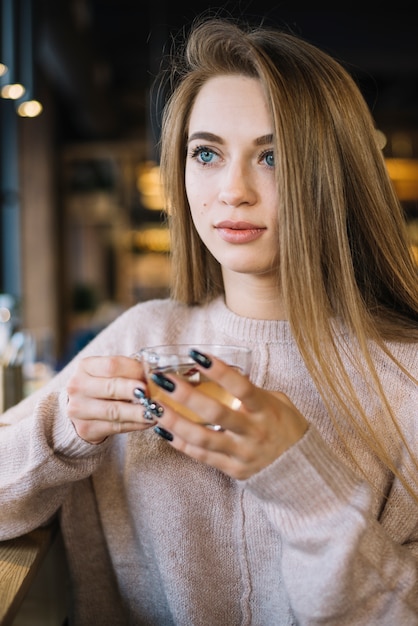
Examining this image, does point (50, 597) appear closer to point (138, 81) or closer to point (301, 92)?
point (301, 92)

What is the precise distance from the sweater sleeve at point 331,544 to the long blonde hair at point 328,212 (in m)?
0.20

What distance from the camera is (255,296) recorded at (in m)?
1.37

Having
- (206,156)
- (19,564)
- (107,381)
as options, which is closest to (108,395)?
(107,381)

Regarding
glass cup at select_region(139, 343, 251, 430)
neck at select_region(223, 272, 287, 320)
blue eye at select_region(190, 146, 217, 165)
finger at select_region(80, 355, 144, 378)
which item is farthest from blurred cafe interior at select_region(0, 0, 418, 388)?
glass cup at select_region(139, 343, 251, 430)

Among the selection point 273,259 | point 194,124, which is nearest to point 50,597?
point 273,259

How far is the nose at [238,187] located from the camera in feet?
3.93

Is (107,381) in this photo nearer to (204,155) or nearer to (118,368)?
(118,368)

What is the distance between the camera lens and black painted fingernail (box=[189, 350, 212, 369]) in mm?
858

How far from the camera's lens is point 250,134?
121 cm

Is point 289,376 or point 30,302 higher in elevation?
point 289,376

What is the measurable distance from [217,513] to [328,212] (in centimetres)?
56

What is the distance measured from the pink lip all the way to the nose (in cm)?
3

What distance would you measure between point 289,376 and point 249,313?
148 mm

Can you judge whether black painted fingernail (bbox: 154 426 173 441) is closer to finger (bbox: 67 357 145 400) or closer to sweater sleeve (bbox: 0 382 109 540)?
finger (bbox: 67 357 145 400)
